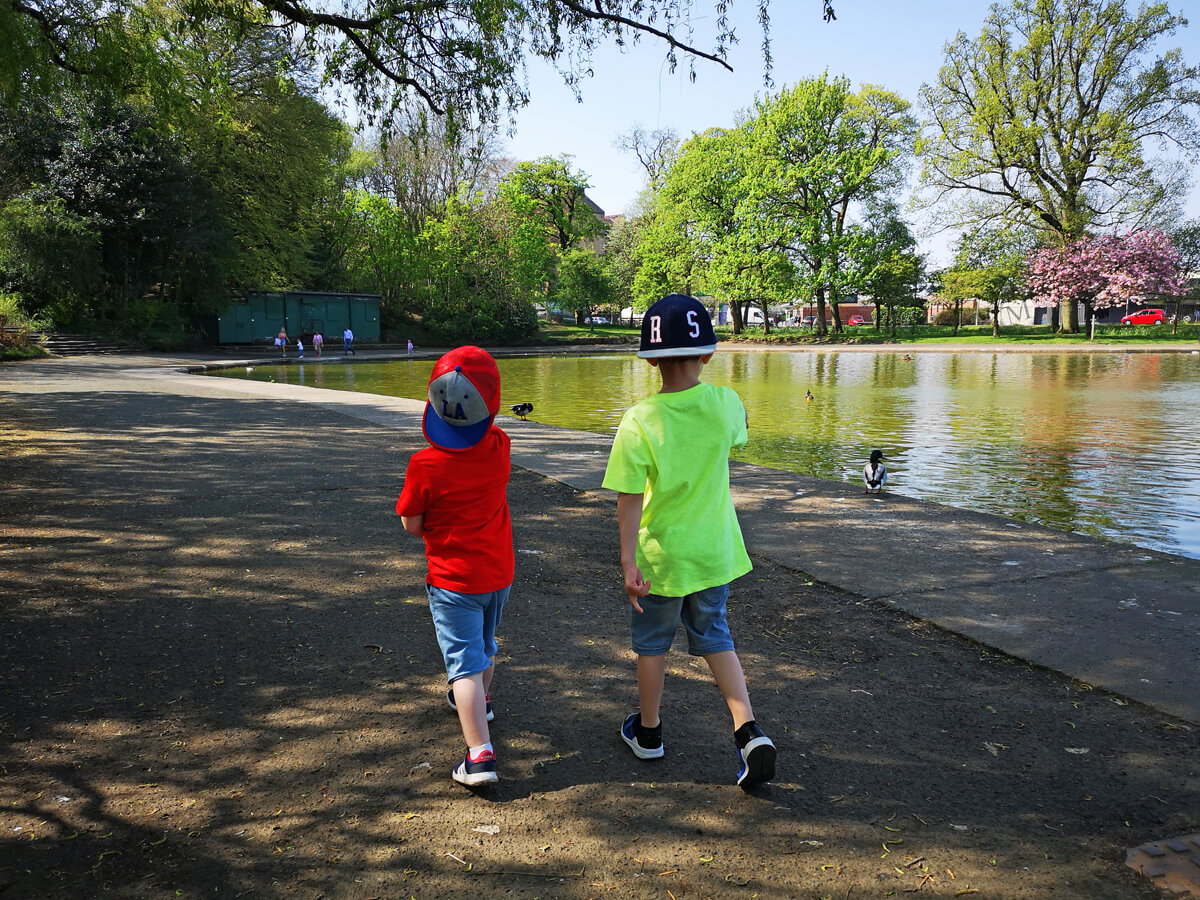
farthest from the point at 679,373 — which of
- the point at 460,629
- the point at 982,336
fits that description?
the point at 982,336

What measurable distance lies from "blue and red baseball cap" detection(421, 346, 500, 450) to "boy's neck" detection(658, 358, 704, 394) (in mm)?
607

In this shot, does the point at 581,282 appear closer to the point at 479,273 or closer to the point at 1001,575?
the point at 479,273

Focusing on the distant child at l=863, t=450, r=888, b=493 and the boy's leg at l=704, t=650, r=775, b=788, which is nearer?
the boy's leg at l=704, t=650, r=775, b=788

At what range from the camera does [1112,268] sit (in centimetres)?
4706

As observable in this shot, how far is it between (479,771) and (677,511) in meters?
1.13

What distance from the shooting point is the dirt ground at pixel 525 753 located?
2.34m

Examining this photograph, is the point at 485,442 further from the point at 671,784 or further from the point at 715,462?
the point at 671,784

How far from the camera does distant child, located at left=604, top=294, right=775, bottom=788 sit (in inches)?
110

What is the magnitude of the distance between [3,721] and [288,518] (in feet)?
10.8

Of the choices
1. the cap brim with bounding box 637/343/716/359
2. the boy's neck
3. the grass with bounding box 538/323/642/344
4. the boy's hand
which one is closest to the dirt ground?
the boy's hand

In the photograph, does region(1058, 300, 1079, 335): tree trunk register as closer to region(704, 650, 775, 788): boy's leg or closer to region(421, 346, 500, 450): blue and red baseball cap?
region(704, 650, 775, 788): boy's leg

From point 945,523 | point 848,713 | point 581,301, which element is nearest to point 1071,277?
point 581,301

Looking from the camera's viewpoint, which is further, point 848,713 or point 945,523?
point 945,523

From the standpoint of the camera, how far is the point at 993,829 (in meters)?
2.53
